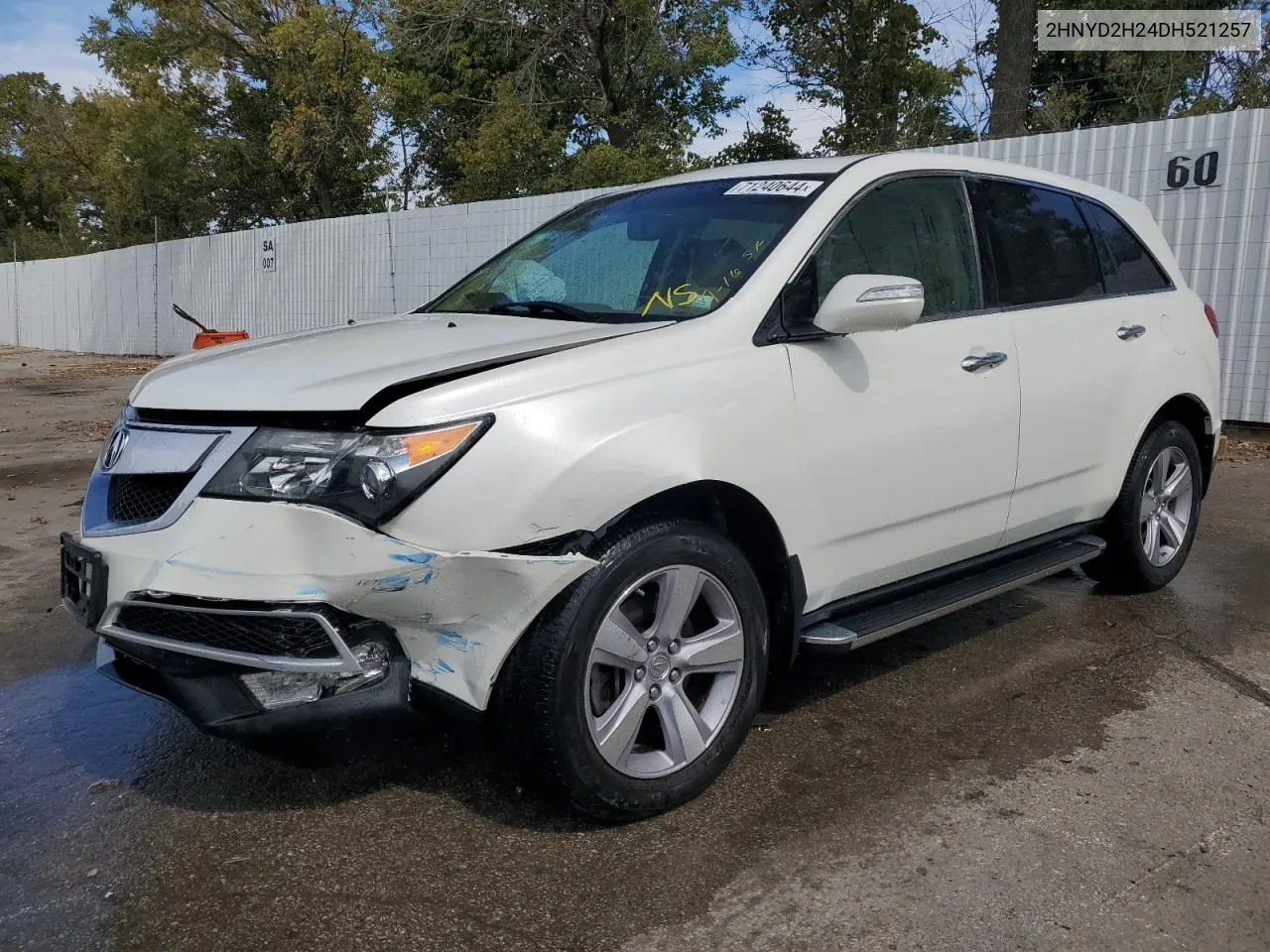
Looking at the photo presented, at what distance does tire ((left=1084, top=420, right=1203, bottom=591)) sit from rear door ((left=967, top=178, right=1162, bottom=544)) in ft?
0.52

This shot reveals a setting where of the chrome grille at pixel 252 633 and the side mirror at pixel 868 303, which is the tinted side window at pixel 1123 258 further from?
the chrome grille at pixel 252 633

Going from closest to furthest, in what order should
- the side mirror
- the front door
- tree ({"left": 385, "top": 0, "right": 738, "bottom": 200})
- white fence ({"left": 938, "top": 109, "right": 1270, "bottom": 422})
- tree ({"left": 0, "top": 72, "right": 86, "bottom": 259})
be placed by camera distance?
the side mirror → the front door → white fence ({"left": 938, "top": 109, "right": 1270, "bottom": 422}) → tree ({"left": 385, "top": 0, "right": 738, "bottom": 200}) → tree ({"left": 0, "top": 72, "right": 86, "bottom": 259})

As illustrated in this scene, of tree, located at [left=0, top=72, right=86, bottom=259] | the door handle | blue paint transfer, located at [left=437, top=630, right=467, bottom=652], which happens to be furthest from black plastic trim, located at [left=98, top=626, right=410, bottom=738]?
tree, located at [left=0, top=72, right=86, bottom=259]

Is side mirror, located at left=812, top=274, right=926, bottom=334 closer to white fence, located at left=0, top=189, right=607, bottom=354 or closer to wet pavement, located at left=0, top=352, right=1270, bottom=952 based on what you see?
wet pavement, located at left=0, top=352, right=1270, bottom=952

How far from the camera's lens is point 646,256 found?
3.62m

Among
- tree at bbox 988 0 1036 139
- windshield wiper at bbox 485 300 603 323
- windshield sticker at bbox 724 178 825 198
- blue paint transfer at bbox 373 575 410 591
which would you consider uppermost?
tree at bbox 988 0 1036 139

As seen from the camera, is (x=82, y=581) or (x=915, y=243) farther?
(x=915, y=243)

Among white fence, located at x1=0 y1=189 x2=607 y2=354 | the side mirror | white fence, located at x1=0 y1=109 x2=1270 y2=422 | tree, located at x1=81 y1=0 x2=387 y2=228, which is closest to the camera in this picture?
the side mirror

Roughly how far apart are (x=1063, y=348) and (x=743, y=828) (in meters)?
2.25

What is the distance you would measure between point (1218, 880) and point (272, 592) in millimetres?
2336

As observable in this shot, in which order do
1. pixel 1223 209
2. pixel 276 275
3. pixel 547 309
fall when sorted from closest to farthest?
pixel 547 309 < pixel 1223 209 < pixel 276 275

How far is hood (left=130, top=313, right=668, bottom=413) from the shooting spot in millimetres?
2557

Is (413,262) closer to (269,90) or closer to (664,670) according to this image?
(664,670)

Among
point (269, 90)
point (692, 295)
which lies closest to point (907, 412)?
point (692, 295)
